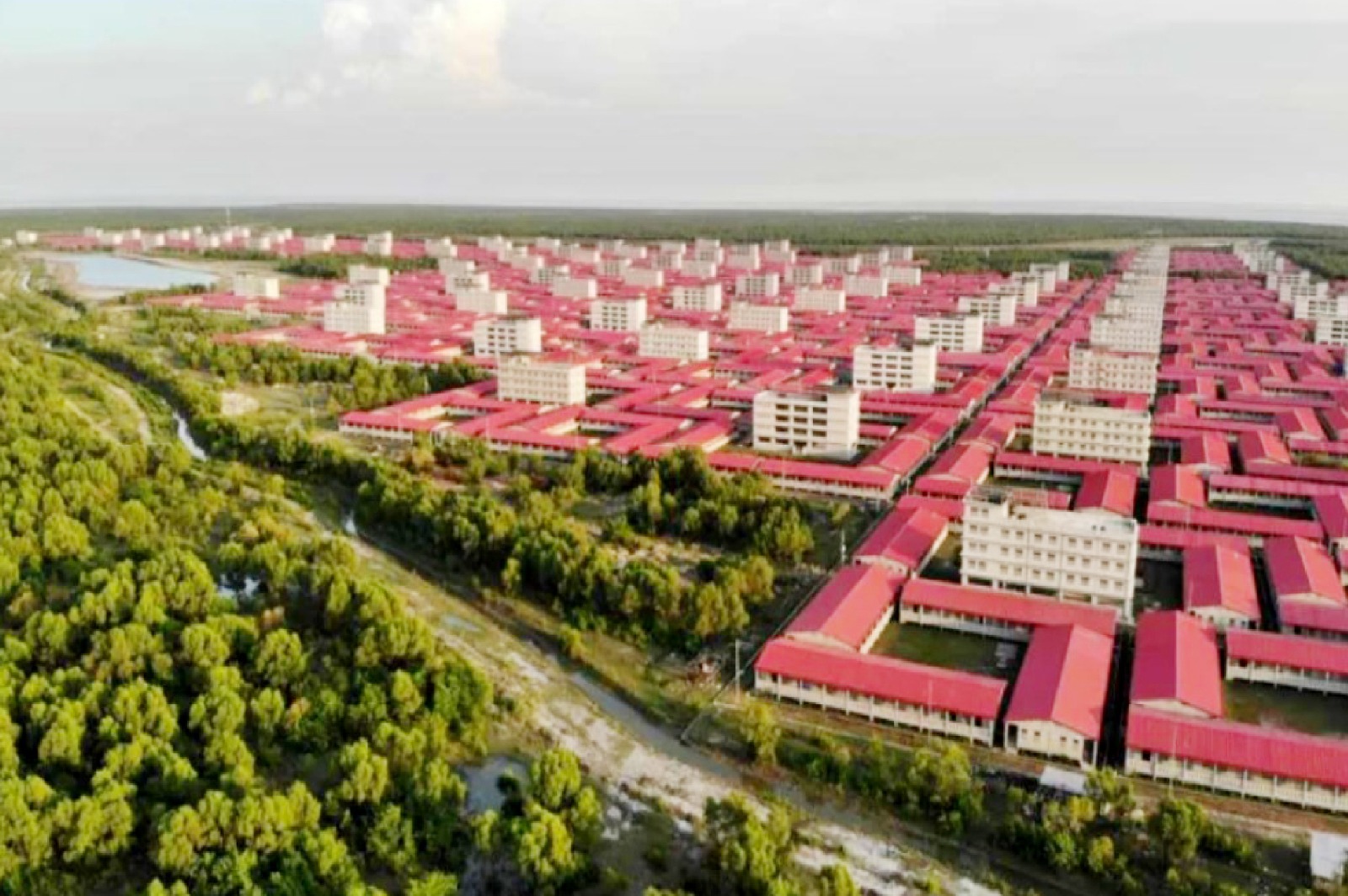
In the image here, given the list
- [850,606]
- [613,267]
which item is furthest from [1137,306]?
[850,606]

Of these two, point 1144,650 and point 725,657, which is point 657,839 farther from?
point 1144,650

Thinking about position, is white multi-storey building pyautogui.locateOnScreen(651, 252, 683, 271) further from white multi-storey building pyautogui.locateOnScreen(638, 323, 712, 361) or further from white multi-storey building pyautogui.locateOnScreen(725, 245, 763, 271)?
white multi-storey building pyautogui.locateOnScreen(638, 323, 712, 361)

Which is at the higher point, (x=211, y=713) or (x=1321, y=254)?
(x=1321, y=254)

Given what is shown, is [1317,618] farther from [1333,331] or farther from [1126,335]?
[1333,331]

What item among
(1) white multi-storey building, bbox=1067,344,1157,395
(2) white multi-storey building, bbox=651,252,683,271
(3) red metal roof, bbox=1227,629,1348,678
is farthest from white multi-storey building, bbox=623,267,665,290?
(3) red metal roof, bbox=1227,629,1348,678

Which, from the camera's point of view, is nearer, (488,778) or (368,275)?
(488,778)

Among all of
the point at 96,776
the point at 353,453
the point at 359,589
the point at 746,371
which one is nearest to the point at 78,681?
the point at 96,776

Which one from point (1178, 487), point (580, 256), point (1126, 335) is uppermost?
point (580, 256)
